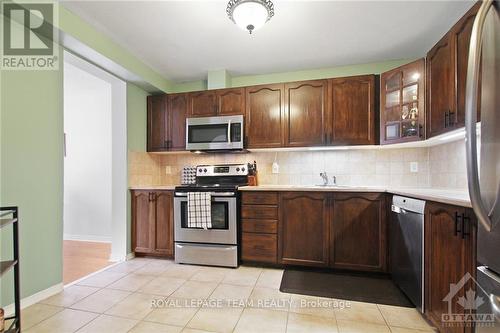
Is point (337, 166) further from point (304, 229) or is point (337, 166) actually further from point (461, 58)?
point (461, 58)

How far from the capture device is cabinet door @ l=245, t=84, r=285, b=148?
2959 mm

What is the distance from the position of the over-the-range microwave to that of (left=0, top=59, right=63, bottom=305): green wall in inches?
54.1

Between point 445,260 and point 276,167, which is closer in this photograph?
point 445,260

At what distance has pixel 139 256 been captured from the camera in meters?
3.05

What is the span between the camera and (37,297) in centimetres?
194

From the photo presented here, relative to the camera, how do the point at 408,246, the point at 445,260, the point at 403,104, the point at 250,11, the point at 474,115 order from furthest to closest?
the point at 403,104, the point at 408,246, the point at 250,11, the point at 445,260, the point at 474,115

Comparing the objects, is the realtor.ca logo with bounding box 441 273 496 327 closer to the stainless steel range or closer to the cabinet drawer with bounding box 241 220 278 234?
the cabinet drawer with bounding box 241 220 278 234

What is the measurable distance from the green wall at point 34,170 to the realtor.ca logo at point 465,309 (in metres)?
2.87

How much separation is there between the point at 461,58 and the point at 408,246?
140cm

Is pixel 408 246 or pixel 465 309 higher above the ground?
pixel 408 246

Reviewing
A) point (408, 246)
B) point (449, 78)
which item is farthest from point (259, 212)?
point (449, 78)

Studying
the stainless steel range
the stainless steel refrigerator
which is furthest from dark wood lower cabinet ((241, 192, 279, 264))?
the stainless steel refrigerator

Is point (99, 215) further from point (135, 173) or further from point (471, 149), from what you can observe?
point (471, 149)

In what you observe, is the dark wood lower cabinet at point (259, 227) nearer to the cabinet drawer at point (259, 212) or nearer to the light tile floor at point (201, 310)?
the cabinet drawer at point (259, 212)
